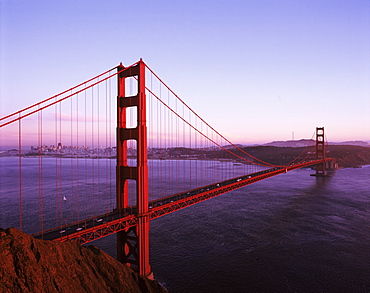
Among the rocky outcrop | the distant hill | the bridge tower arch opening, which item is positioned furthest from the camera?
the distant hill

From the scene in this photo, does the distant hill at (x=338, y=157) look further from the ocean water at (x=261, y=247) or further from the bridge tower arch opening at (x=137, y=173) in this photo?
the bridge tower arch opening at (x=137, y=173)

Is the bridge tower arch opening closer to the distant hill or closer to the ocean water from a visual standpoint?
the ocean water

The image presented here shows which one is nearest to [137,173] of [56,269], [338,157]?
[56,269]

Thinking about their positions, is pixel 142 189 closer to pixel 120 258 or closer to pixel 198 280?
pixel 120 258

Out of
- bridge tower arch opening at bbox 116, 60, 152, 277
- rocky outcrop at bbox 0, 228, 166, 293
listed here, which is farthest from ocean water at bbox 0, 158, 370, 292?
rocky outcrop at bbox 0, 228, 166, 293

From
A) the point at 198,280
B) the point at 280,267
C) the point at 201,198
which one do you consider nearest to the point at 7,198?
the point at 201,198

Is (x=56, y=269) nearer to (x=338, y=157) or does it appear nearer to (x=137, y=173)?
(x=137, y=173)
